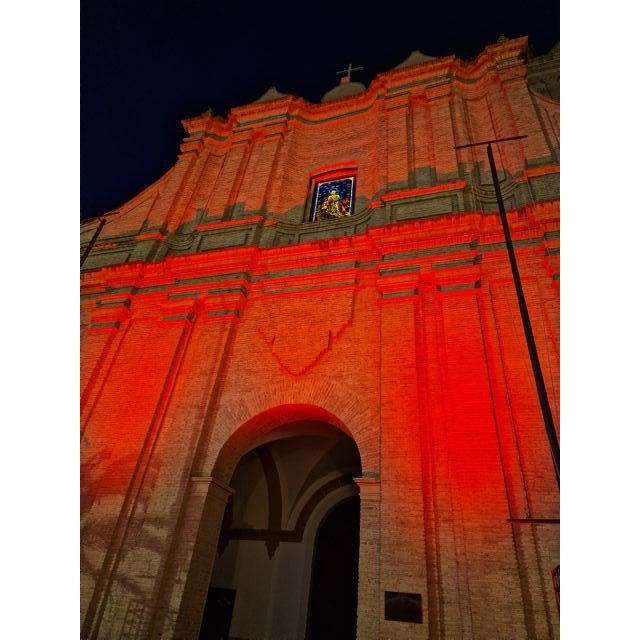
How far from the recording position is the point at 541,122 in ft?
27.5

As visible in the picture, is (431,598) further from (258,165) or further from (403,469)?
(258,165)

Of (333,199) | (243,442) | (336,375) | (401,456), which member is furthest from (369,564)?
(333,199)

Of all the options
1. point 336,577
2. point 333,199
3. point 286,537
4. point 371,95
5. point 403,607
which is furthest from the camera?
point 371,95

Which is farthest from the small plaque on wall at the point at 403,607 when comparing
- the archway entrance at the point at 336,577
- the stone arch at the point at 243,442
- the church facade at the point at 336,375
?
the archway entrance at the point at 336,577

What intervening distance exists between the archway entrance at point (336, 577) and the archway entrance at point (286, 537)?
0.02 metres

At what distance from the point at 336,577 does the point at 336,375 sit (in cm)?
398

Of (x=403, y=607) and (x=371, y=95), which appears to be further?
(x=371, y=95)

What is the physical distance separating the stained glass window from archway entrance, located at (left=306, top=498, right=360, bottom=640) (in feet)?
17.7

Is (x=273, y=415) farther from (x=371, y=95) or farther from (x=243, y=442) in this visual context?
(x=371, y=95)

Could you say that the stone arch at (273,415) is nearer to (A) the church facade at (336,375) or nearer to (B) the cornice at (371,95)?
(A) the church facade at (336,375)

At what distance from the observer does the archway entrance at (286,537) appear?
8008mm

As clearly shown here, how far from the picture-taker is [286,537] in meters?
8.78

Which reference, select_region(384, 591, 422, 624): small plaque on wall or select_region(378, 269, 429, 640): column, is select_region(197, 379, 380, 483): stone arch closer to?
select_region(378, 269, 429, 640): column

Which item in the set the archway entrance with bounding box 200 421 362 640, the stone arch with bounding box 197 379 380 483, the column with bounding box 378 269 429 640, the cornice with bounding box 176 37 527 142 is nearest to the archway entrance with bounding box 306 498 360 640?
the archway entrance with bounding box 200 421 362 640
